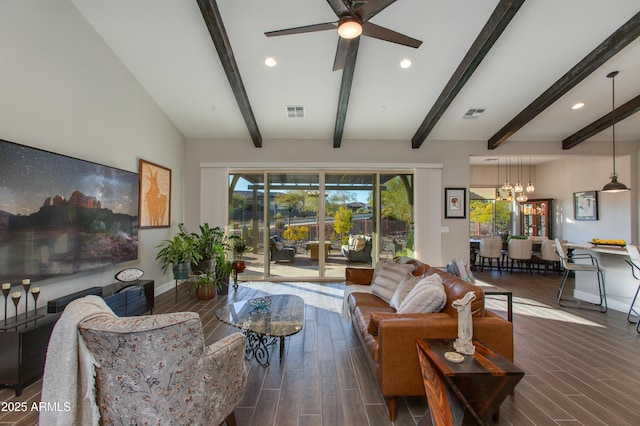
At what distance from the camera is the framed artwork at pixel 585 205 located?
6938 millimetres

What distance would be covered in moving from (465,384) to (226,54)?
13.8 ft

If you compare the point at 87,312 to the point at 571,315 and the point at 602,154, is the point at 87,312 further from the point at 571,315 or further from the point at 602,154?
the point at 602,154

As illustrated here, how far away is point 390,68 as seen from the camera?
4.13 meters

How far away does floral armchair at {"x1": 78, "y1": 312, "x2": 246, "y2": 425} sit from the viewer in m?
1.27

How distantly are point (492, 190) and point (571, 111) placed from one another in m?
4.65

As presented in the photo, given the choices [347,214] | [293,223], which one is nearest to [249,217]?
[293,223]

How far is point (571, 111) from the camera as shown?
16.6 ft

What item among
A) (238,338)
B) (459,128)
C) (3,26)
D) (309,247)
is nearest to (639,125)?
(459,128)

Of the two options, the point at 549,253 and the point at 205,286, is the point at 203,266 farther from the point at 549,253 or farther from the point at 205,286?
the point at 549,253

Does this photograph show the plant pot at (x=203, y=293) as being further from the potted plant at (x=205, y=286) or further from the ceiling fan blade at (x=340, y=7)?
the ceiling fan blade at (x=340, y=7)

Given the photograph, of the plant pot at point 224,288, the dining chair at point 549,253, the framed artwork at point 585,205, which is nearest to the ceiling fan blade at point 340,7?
the plant pot at point 224,288

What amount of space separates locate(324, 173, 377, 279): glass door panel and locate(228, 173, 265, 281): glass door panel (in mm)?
1414

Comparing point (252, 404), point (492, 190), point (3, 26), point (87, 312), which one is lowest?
point (252, 404)

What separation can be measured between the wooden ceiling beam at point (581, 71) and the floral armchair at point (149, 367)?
17.9 ft
